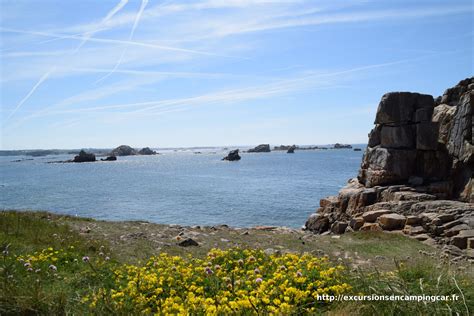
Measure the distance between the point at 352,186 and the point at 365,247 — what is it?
1291 centimetres

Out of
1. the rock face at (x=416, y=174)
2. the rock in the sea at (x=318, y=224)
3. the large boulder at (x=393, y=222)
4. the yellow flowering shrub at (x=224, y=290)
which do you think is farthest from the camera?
the rock in the sea at (x=318, y=224)

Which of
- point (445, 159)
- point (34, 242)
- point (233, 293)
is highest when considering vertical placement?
point (445, 159)

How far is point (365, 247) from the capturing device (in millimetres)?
16844

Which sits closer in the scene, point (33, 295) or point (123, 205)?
point (33, 295)

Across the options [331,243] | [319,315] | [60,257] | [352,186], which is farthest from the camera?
[352,186]

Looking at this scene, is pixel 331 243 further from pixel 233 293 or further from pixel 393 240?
pixel 233 293

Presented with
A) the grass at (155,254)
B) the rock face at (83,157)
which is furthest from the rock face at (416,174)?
the rock face at (83,157)

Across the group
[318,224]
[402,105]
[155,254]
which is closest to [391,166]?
[402,105]

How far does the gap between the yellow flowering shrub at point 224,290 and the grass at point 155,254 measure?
0.71 feet

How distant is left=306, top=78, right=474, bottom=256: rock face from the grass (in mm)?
1973

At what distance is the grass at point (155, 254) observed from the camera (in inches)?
238

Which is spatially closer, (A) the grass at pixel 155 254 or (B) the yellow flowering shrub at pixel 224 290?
(B) the yellow flowering shrub at pixel 224 290

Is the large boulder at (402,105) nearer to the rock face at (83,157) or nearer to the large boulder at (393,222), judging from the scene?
the large boulder at (393,222)

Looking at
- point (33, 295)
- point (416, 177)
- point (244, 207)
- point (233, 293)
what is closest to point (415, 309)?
point (233, 293)
